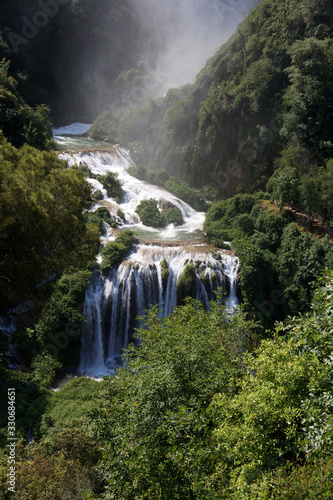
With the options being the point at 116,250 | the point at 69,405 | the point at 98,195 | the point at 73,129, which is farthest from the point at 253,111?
the point at 73,129

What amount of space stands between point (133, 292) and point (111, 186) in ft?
46.0

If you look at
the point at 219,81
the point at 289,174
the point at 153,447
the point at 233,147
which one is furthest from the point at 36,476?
the point at 219,81

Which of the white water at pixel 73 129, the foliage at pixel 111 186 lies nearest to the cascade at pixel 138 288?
the foliage at pixel 111 186

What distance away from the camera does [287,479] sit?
4574mm

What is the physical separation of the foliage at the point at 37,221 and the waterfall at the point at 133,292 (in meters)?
10.1

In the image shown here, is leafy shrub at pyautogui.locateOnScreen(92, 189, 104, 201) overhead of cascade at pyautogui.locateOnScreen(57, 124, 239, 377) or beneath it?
overhead

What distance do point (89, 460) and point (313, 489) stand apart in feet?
24.8

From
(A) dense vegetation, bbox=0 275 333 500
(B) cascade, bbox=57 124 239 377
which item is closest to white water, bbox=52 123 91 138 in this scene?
(B) cascade, bbox=57 124 239 377

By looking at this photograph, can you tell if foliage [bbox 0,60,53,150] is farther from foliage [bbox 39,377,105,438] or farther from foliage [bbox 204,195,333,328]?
foliage [bbox 39,377,105,438]

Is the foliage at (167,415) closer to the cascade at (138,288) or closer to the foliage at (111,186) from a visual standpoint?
the cascade at (138,288)

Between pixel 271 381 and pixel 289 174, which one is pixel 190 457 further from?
pixel 289 174

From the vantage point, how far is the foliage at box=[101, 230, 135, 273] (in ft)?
65.1

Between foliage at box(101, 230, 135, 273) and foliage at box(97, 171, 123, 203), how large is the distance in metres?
8.48

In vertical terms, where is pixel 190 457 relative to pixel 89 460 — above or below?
above
